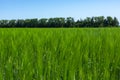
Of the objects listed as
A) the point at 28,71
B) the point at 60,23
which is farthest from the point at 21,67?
the point at 60,23

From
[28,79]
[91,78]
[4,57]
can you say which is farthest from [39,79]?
[4,57]

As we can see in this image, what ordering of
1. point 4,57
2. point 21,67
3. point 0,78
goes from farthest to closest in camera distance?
point 4,57
point 21,67
point 0,78

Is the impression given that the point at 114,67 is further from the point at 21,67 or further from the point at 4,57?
the point at 4,57

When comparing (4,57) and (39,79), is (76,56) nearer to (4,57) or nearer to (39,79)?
(4,57)

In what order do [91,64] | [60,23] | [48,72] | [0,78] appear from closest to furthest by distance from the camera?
[0,78] < [48,72] < [91,64] < [60,23]

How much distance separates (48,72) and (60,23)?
40.5m

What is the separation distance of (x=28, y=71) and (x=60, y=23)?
40.5 metres

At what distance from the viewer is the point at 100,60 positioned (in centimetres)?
177

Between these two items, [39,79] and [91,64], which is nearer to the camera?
[39,79]

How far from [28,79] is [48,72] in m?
0.10

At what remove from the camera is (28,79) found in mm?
1224

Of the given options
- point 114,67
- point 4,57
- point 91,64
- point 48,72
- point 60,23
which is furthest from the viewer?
point 60,23

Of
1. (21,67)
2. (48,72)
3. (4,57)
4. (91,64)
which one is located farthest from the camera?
(4,57)

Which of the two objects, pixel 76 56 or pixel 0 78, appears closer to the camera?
pixel 0 78
